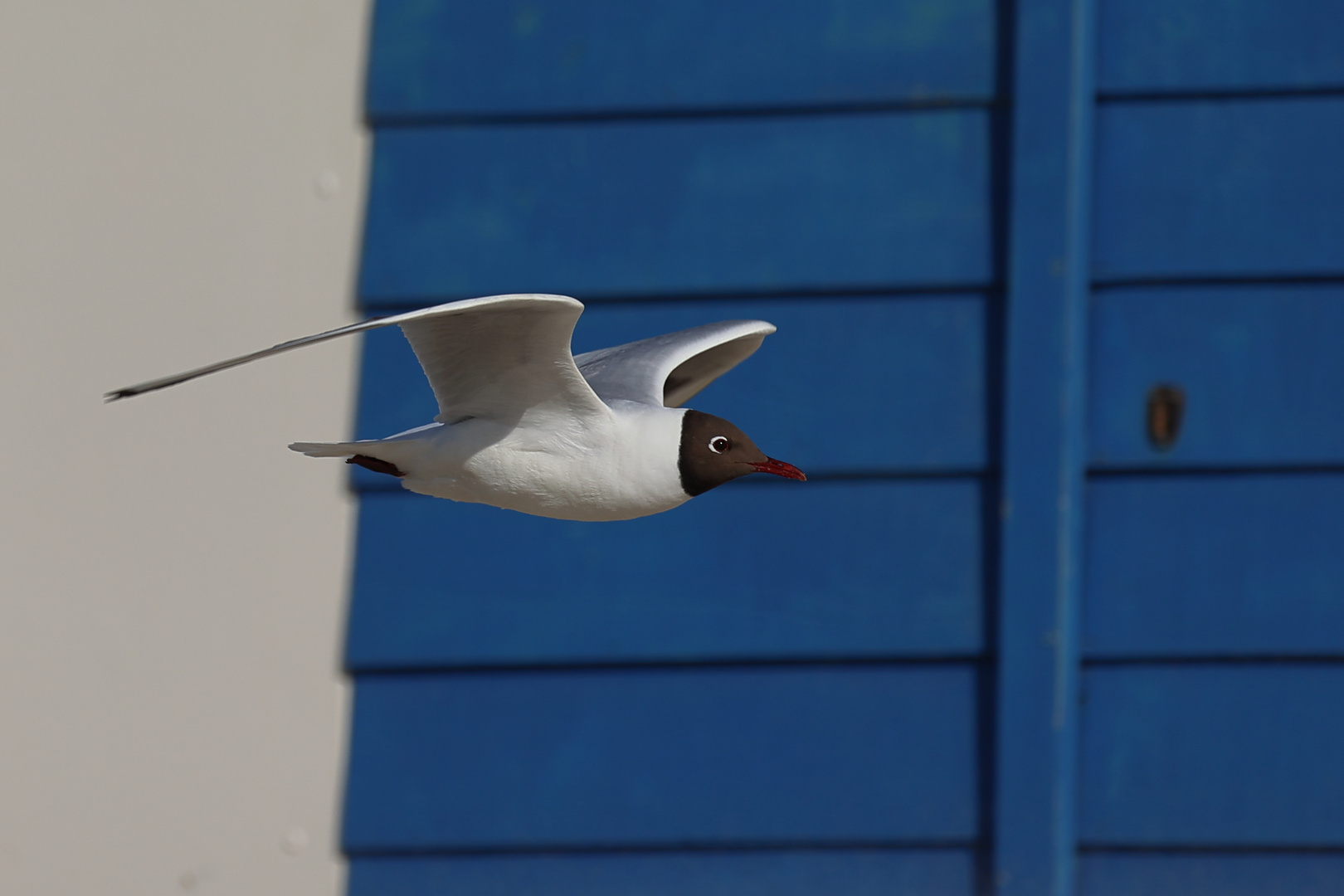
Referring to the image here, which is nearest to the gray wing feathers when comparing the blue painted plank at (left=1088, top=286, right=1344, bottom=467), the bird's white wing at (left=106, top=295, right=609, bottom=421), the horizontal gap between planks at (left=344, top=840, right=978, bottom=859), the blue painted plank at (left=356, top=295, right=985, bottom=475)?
the bird's white wing at (left=106, top=295, right=609, bottom=421)

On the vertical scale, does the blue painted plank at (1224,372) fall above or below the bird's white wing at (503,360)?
above

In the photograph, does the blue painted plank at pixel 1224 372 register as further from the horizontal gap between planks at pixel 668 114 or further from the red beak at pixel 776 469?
the red beak at pixel 776 469

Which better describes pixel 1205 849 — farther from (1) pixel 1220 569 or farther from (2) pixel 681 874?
(2) pixel 681 874

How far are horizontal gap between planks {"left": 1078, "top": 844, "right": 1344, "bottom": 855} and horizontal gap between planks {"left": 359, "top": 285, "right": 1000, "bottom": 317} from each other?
2.84 ft

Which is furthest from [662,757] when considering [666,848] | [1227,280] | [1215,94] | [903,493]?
[1215,94]

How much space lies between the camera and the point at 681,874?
230 cm

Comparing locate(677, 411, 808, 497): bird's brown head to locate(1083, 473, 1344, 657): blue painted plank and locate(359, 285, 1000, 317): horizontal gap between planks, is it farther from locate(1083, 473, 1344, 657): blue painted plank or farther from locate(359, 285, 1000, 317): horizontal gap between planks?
locate(1083, 473, 1344, 657): blue painted plank

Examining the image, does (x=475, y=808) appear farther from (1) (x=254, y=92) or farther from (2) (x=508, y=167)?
(1) (x=254, y=92)

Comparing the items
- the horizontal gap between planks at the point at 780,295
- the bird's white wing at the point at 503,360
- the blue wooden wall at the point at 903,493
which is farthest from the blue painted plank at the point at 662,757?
the bird's white wing at the point at 503,360

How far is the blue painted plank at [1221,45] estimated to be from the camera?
2.30 meters

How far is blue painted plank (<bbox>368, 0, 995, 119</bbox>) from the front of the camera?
233 centimetres

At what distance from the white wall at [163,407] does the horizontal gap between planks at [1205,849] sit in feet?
3.90

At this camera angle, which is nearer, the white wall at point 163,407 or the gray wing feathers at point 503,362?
the gray wing feathers at point 503,362

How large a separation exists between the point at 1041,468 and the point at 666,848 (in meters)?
0.82
